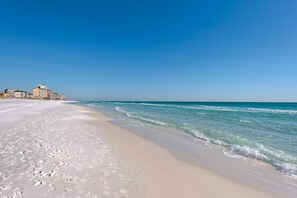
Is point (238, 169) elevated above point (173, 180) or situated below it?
below

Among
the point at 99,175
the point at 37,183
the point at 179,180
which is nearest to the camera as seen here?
the point at 37,183

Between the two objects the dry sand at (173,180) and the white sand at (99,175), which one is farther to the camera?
the dry sand at (173,180)

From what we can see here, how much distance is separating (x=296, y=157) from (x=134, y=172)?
6.90 m

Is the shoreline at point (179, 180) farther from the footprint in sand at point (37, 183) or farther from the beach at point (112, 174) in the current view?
the footprint in sand at point (37, 183)

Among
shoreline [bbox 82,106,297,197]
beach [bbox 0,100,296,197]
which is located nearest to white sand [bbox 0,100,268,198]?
beach [bbox 0,100,296,197]

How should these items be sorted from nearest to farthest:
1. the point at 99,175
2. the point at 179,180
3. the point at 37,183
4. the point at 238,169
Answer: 1. the point at 37,183
2. the point at 99,175
3. the point at 179,180
4. the point at 238,169

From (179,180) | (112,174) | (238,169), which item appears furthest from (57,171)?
(238,169)

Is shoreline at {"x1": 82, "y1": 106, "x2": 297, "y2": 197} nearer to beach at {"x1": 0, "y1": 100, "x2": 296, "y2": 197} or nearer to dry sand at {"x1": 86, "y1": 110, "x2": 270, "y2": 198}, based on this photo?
beach at {"x1": 0, "y1": 100, "x2": 296, "y2": 197}

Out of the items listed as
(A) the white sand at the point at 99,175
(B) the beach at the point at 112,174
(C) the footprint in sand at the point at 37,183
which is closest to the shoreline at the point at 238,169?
(B) the beach at the point at 112,174

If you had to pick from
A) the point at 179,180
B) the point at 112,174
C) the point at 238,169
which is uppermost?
the point at 112,174

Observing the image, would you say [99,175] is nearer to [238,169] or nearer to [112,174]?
[112,174]

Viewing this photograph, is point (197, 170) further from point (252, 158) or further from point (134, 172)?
point (252, 158)

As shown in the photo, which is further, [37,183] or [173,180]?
[173,180]

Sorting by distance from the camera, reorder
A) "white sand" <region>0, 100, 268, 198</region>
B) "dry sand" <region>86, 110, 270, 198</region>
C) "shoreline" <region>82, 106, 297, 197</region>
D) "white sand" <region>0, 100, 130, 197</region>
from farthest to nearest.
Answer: "shoreline" <region>82, 106, 297, 197</region>
"dry sand" <region>86, 110, 270, 198</region>
"white sand" <region>0, 100, 268, 198</region>
"white sand" <region>0, 100, 130, 197</region>
